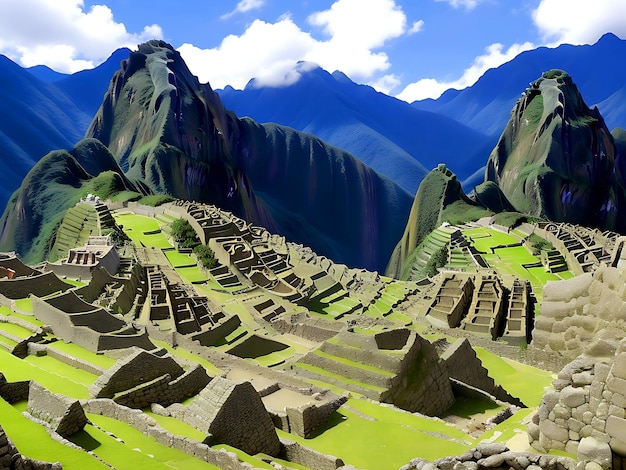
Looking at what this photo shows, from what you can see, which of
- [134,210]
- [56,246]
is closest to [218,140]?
[134,210]

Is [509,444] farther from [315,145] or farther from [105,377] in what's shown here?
[315,145]

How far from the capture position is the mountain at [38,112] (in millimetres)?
103469

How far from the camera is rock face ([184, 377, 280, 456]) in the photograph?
11.6 m

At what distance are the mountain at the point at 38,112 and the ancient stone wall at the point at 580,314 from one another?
103 meters

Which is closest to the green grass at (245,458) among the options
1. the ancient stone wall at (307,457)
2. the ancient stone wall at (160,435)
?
the ancient stone wall at (160,435)

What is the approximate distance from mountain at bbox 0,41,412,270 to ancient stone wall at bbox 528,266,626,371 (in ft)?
237

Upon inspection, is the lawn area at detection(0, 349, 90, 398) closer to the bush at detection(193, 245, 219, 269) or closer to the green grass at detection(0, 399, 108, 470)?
the green grass at detection(0, 399, 108, 470)

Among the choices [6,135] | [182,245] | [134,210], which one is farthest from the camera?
[6,135]

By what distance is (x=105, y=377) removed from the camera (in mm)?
12836

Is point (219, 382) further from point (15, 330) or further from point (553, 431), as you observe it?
point (15, 330)

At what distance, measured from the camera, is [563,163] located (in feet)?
378

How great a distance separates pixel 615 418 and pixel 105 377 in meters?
10.9

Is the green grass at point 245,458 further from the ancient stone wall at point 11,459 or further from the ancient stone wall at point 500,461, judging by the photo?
the ancient stone wall at point 500,461

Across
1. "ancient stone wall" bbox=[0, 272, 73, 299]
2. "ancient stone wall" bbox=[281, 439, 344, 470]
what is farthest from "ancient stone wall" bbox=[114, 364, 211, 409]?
"ancient stone wall" bbox=[0, 272, 73, 299]
